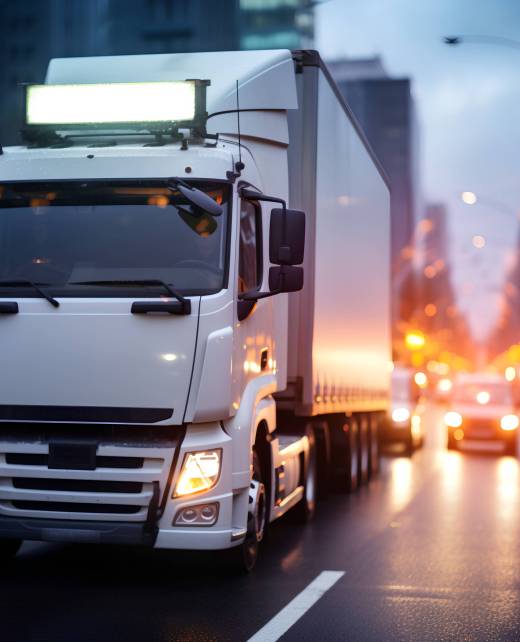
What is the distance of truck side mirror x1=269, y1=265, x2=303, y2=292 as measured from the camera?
9000 mm

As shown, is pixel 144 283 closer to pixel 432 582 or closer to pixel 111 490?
pixel 111 490

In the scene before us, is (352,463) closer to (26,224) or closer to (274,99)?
(274,99)

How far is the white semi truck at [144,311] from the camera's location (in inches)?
331

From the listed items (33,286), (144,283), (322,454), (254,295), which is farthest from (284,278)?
(322,454)

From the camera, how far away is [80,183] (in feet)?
29.6

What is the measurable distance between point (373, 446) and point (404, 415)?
8.83 meters

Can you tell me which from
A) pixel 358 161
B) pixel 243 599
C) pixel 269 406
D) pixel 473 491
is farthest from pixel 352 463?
pixel 243 599

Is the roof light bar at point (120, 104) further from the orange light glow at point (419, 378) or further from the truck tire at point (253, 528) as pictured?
the orange light glow at point (419, 378)

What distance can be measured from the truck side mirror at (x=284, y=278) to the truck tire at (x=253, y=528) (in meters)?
1.39

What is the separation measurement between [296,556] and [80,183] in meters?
3.87

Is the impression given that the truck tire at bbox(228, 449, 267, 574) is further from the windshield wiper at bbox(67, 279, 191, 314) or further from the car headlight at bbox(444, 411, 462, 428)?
the car headlight at bbox(444, 411, 462, 428)

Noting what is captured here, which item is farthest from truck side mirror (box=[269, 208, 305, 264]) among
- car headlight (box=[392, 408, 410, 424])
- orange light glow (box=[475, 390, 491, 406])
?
orange light glow (box=[475, 390, 491, 406])

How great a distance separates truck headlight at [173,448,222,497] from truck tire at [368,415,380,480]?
10.6 metres

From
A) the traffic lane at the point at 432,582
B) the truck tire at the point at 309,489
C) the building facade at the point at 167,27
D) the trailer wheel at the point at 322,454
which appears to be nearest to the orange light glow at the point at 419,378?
the traffic lane at the point at 432,582
